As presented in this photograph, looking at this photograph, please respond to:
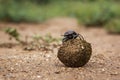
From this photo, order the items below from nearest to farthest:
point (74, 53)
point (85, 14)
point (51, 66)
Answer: point (74, 53) → point (51, 66) → point (85, 14)

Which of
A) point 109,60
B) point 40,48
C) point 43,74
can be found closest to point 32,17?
point 40,48

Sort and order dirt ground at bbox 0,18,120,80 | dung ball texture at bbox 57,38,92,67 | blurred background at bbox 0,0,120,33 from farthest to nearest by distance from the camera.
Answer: blurred background at bbox 0,0,120,33, dung ball texture at bbox 57,38,92,67, dirt ground at bbox 0,18,120,80

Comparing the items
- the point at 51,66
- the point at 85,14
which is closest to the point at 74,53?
the point at 51,66

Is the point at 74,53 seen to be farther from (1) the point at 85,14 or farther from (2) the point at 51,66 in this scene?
(1) the point at 85,14

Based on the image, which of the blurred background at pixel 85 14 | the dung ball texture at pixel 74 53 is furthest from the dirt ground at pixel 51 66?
the blurred background at pixel 85 14

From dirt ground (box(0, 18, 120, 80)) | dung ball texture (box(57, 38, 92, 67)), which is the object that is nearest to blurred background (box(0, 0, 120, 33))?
dirt ground (box(0, 18, 120, 80))

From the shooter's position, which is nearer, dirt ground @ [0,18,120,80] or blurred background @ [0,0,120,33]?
dirt ground @ [0,18,120,80]

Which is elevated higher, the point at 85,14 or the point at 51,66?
the point at 85,14

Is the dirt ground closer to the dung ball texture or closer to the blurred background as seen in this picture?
the dung ball texture

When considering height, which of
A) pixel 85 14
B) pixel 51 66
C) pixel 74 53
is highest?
pixel 85 14
